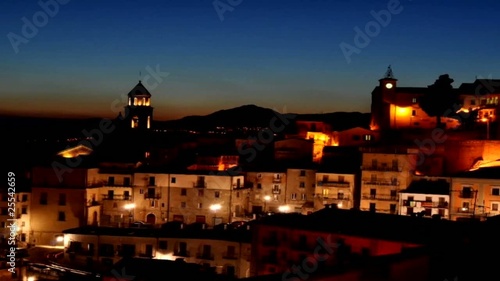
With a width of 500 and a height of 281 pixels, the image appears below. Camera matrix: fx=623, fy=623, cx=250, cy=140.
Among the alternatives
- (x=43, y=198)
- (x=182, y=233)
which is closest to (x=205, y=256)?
(x=182, y=233)

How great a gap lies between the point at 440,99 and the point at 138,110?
71.7 ft

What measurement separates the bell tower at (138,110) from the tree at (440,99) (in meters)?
20.1

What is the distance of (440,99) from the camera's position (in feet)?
134

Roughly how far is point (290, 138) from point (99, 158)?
1147 centimetres

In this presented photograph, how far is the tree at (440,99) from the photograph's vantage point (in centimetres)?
4047

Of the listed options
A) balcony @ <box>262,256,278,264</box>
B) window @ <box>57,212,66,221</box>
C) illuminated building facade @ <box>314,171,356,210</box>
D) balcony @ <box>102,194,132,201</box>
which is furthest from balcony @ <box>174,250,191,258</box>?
window @ <box>57,212,66,221</box>

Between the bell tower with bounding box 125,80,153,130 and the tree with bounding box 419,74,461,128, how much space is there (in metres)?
20.1

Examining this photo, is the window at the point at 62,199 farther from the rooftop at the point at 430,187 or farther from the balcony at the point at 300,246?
the rooftop at the point at 430,187

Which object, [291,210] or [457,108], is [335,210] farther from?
[457,108]

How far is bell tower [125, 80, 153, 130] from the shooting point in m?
47.0

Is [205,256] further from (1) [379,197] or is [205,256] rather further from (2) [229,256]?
(1) [379,197]

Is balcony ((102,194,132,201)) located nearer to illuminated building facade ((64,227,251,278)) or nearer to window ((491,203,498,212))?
illuminated building facade ((64,227,251,278))

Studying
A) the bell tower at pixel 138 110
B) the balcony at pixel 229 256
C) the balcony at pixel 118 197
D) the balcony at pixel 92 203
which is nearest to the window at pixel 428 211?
the balcony at pixel 229 256

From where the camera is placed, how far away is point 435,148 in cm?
3497
